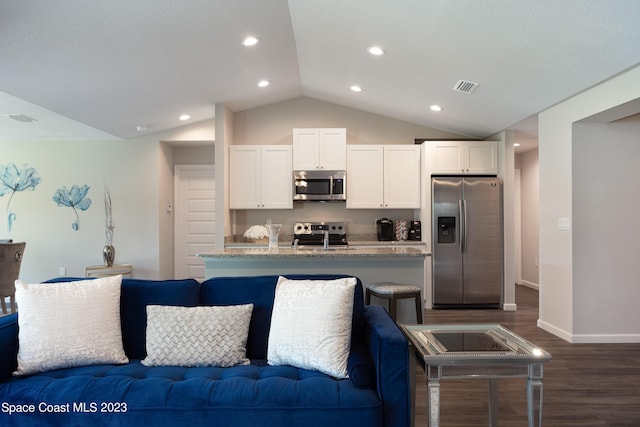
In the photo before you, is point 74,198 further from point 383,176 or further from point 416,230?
point 416,230

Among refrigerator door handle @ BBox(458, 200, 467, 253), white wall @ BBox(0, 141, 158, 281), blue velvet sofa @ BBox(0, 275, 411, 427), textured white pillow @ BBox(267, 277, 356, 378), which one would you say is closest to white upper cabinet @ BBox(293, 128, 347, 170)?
refrigerator door handle @ BBox(458, 200, 467, 253)

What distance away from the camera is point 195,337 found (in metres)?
1.95

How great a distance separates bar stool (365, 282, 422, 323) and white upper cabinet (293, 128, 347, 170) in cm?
248

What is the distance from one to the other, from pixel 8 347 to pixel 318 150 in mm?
4098

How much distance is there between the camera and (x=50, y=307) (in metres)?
1.93

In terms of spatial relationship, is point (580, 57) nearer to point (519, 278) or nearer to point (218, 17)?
point (218, 17)

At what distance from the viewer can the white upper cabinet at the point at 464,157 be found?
5.27m

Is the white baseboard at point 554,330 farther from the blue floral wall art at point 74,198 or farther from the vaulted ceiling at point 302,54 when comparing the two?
the blue floral wall art at point 74,198

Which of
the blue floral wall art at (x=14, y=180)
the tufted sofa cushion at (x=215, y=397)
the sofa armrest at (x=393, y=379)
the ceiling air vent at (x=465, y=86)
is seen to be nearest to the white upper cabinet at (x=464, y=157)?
the ceiling air vent at (x=465, y=86)

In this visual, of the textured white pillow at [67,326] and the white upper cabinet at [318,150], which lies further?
the white upper cabinet at [318,150]

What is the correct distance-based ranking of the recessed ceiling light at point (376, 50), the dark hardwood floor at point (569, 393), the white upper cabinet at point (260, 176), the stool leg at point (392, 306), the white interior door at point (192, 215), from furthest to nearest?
the white interior door at point (192, 215)
the white upper cabinet at point (260, 176)
the recessed ceiling light at point (376, 50)
the stool leg at point (392, 306)
the dark hardwood floor at point (569, 393)

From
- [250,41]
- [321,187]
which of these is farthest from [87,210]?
[250,41]

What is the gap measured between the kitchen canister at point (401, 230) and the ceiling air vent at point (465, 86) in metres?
2.04

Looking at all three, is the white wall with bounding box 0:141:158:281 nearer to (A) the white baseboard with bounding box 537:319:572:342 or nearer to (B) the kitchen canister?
(B) the kitchen canister
